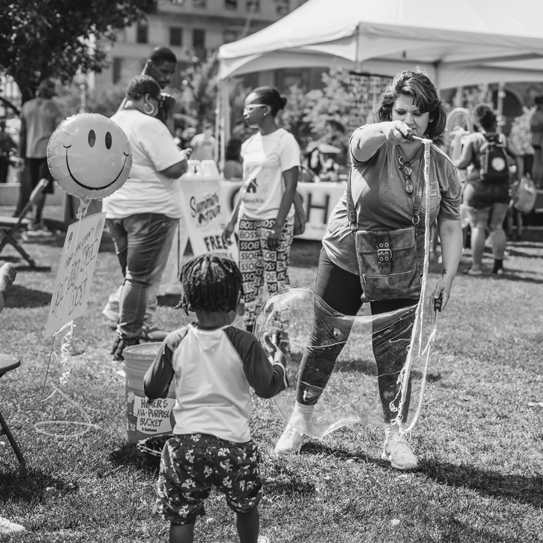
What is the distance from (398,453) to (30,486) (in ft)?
5.24

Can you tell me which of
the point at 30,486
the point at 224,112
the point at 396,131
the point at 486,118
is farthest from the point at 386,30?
the point at 30,486

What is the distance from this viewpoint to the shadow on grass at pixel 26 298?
7.06 m

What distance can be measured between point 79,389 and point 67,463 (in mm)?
1127

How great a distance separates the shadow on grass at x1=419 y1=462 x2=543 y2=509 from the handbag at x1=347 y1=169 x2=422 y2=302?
0.81 meters

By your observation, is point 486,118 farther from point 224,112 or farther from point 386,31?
point 224,112

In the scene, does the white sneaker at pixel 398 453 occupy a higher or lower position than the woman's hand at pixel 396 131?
lower

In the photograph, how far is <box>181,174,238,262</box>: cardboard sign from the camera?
25.0 feet

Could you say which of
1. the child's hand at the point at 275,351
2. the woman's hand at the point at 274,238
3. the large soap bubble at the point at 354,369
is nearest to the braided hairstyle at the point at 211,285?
the child's hand at the point at 275,351

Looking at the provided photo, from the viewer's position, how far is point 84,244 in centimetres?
425

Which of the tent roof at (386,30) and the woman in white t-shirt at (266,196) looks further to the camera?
the tent roof at (386,30)

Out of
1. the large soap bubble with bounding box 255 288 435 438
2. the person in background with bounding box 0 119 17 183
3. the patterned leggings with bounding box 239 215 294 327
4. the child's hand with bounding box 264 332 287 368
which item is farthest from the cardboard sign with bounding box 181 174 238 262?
the person in background with bounding box 0 119 17 183

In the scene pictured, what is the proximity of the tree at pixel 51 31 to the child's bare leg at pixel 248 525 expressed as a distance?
10.3 metres

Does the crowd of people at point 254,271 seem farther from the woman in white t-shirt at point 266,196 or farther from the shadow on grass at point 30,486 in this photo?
the shadow on grass at point 30,486

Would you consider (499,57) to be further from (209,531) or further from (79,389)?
(209,531)
